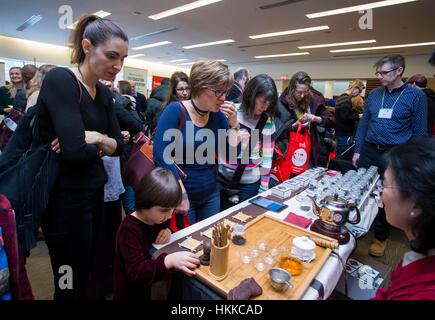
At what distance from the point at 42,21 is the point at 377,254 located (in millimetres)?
9403

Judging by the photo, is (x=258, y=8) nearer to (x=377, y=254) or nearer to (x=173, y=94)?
(x=173, y=94)

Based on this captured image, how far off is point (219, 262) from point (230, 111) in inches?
34.3

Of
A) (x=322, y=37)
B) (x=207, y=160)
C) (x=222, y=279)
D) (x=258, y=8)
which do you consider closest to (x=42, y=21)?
(x=258, y=8)

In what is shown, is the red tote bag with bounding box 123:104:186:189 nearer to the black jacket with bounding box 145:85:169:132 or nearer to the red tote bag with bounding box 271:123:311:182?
the red tote bag with bounding box 271:123:311:182

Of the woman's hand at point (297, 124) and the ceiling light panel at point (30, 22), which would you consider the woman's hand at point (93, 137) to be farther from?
the ceiling light panel at point (30, 22)

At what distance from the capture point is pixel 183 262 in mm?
840

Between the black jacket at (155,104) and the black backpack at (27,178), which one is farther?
the black jacket at (155,104)

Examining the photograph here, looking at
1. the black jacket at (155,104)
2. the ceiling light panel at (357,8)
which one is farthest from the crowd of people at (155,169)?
the ceiling light panel at (357,8)

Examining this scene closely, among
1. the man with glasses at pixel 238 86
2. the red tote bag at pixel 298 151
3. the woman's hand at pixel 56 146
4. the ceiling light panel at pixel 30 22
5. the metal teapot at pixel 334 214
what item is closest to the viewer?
the woman's hand at pixel 56 146

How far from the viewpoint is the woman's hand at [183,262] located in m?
0.83

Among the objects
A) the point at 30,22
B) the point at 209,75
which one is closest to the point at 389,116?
the point at 209,75

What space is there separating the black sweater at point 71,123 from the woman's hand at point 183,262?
19.1 inches

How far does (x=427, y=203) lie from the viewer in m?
0.62
